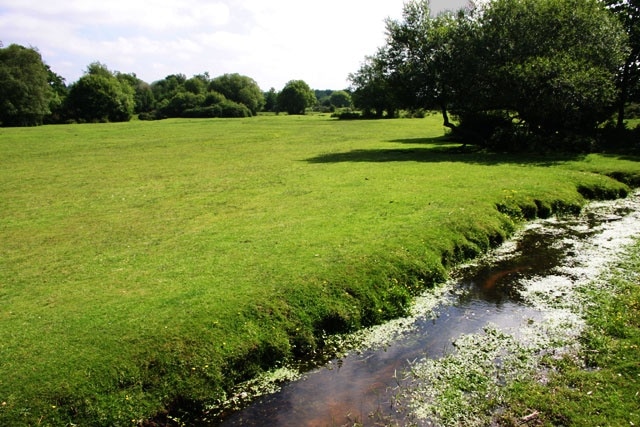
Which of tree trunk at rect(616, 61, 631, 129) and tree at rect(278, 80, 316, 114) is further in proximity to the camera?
tree at rect(278, 80, 316, 114)

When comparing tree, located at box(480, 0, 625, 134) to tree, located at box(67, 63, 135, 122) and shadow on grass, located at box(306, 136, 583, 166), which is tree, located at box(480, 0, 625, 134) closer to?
shadow on grass, located at box(306, 136, 583, 166)

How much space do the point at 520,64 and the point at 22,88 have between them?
86708 millimetres

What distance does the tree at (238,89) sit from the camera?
157750 mm

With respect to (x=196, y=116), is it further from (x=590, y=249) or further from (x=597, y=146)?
(x=590, y=249)

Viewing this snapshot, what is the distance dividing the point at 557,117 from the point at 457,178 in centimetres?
1619

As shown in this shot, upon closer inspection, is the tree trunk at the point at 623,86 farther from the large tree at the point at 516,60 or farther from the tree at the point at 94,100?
the tree at the point at 94,100

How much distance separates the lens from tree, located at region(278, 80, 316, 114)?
164 m

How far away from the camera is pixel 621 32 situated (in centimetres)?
3838

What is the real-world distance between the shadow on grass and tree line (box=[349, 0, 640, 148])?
2.75m

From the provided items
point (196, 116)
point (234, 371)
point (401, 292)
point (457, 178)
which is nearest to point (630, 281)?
point (401, 292)

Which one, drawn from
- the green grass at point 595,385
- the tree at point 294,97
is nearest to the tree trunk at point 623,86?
the green grass at point 595,385

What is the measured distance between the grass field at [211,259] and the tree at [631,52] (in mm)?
12833

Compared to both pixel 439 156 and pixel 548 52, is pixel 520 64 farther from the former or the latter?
pixel 439 156

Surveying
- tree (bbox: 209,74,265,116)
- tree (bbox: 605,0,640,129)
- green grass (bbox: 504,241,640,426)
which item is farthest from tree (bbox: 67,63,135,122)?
green grass (bbox: 504,241,640,426)
